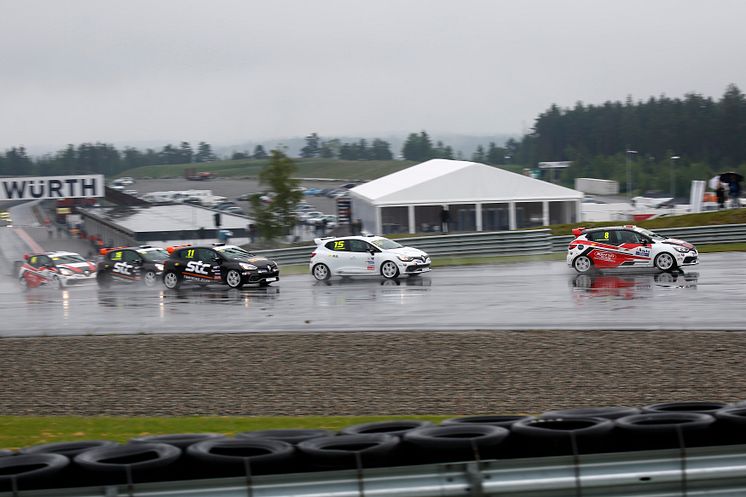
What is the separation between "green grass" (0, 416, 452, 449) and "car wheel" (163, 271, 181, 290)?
1743 cm

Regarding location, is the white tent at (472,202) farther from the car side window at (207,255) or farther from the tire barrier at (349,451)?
the tire barrier at (349,451)

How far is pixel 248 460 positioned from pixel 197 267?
22.4 m

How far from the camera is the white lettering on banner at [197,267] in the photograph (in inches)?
1094

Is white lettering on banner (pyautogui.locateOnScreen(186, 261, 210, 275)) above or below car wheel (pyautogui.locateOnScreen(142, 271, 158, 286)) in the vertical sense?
above

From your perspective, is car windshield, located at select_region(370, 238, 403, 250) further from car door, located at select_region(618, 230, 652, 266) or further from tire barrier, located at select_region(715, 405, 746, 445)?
tire barrier, located at select_region(715, 405, 746, 445)

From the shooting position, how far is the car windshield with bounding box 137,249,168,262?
31.3 metres

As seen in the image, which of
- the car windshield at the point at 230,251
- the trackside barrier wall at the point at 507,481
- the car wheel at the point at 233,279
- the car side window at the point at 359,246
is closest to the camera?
the trackside barrier wall at the point at 507,481

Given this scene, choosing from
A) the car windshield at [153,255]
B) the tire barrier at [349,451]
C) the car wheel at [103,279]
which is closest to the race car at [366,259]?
the car windshield at [153,255]

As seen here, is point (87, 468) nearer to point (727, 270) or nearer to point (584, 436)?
point (584, 436)

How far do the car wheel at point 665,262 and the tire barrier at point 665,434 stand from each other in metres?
20.5

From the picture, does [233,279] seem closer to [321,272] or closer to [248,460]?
[321,272]

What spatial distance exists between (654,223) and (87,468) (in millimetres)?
36748

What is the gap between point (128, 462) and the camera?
6.48m

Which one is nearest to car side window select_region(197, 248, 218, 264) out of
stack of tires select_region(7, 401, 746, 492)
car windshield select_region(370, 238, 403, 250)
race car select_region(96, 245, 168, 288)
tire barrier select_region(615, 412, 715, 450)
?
race car select_region(96, 245, 168, 288)
